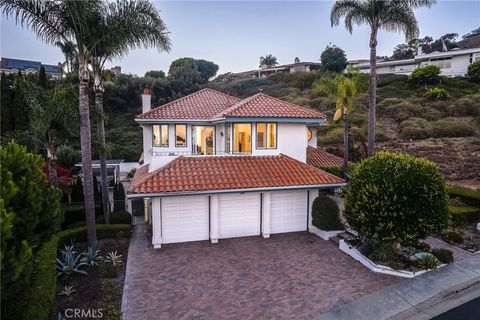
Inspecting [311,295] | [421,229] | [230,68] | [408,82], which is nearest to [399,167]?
[421,229]

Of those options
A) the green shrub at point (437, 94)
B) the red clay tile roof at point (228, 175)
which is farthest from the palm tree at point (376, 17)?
the green shrub at point (437, 94)

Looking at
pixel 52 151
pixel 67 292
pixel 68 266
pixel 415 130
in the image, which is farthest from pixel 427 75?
pixel 67 292

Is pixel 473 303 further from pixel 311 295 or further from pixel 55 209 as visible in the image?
pixel 55 209

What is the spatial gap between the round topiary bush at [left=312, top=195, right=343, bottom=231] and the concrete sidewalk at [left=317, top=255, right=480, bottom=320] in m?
4.89

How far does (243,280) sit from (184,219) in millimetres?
5103

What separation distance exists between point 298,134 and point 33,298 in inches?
620

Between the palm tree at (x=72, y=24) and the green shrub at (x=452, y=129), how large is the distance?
39466 millimetres

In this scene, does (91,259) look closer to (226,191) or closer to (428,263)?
(226,191)

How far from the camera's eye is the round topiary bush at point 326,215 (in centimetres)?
1653

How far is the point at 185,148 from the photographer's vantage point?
21.0 metres

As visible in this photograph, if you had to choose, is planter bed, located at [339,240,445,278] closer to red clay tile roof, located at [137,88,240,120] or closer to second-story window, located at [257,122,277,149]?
second-story window, located at [257,122,277,149]

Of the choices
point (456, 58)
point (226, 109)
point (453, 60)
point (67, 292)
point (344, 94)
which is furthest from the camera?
point (453, 60)

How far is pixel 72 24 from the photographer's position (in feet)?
44.4

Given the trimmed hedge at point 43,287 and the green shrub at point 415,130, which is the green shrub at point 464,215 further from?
the green shrub at point 415,130
